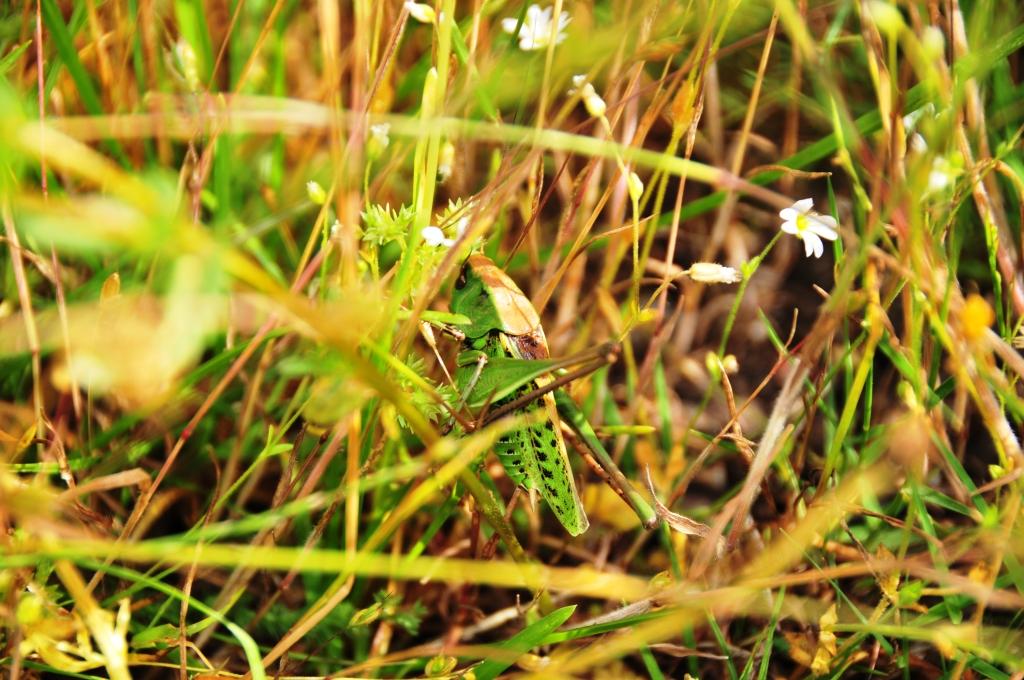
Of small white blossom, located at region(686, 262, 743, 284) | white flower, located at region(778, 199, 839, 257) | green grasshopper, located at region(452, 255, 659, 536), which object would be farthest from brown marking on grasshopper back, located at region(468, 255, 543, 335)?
white flower, located at region(778, 199, 839, 257)

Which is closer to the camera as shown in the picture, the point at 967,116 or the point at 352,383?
the point at 352,383

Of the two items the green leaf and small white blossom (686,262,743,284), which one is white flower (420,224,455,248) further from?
the green leaf

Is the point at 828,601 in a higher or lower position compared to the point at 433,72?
lower

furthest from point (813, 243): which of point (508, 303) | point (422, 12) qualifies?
point (422, 12)

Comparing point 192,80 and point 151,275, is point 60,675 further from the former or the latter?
point 192,80

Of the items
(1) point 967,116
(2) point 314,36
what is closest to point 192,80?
(2) point 314,36

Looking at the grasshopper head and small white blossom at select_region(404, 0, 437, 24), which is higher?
small white blossom at select_region(404, 0, 437, 24)
